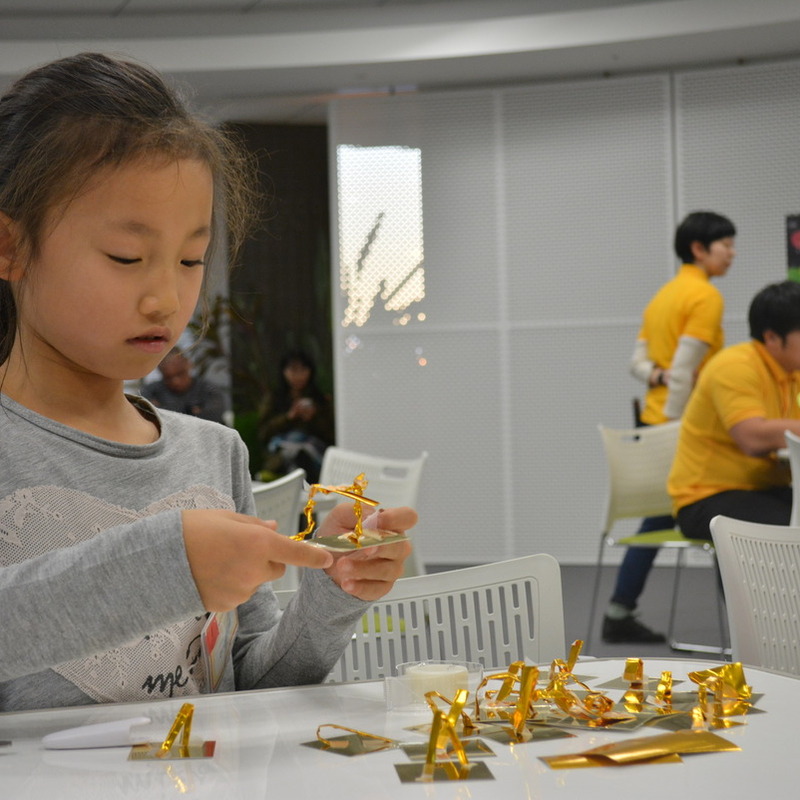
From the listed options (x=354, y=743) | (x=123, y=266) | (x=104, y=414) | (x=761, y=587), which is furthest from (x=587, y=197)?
(x=354, y=743)

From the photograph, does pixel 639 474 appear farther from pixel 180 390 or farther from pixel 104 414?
pixel 180 390

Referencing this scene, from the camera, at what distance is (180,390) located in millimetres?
7504

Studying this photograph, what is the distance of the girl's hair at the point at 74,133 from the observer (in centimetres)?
110

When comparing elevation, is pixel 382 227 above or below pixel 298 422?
above

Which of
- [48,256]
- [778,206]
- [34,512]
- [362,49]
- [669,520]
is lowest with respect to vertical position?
[669,520]

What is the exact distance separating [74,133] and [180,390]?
6479mm

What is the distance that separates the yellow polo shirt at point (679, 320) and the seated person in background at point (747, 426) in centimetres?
87

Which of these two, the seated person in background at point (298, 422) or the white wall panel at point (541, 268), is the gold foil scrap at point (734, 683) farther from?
the seated person in background at point (298, 422)

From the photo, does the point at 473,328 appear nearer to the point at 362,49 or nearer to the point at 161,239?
the point at 362,49

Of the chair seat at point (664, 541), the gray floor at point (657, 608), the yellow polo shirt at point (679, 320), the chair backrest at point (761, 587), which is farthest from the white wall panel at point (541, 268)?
the chair backrest at point (761, 587)

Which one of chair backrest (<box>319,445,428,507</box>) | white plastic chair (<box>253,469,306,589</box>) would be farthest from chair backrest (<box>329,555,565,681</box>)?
chair backrest (<box>319,445,428,507</box>)

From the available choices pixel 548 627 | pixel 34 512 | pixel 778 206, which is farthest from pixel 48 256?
pixel 778 206

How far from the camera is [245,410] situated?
8.09m

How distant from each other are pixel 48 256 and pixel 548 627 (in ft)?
2.98
